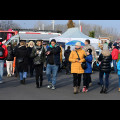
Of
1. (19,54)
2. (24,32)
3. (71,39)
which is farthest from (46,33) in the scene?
(19,54)

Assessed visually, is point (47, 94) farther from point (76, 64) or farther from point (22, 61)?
point (22, 61)

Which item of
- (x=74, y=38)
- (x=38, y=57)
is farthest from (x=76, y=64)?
(x=74, y=38)

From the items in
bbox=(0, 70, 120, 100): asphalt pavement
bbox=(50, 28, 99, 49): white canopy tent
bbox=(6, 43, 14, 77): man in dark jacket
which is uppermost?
bbox=(50, 28, 99, 49): white canopy tent

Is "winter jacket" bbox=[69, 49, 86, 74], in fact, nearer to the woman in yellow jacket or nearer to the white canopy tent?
the woman in yellow jacket

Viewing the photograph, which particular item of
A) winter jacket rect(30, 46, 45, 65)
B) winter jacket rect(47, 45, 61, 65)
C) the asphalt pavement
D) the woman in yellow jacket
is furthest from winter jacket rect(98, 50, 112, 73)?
winter jacket rect(30, 46, 45, 65)

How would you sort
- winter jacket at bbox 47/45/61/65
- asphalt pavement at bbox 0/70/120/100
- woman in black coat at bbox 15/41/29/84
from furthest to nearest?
woman in black coat at bbox 15/41/29/84 → winter jacket at bbox 47/45/61/65 → asphalt pavement at bbox 0/70/120/100

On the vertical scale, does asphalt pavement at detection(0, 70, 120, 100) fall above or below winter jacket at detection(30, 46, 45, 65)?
below

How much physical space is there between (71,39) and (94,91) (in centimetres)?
1073

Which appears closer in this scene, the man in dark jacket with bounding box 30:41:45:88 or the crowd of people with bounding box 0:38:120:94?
the crowd of people with bounding box 0:38:120:94

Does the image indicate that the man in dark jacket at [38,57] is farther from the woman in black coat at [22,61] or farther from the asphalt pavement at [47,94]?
the woman in black coat at [22,61]

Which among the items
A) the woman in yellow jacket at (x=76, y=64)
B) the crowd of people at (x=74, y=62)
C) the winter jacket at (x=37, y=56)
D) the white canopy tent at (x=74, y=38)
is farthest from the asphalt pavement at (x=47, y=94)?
the white canopy tent at (x=74, y=38)

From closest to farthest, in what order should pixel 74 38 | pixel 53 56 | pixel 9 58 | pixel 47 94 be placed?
pixel 47 94, pixel 53 56, pixel 9 58, pixel 74 38

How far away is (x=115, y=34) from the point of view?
12106 centimetres

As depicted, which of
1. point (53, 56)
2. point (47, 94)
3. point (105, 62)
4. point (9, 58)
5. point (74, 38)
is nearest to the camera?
point (47, 94)
